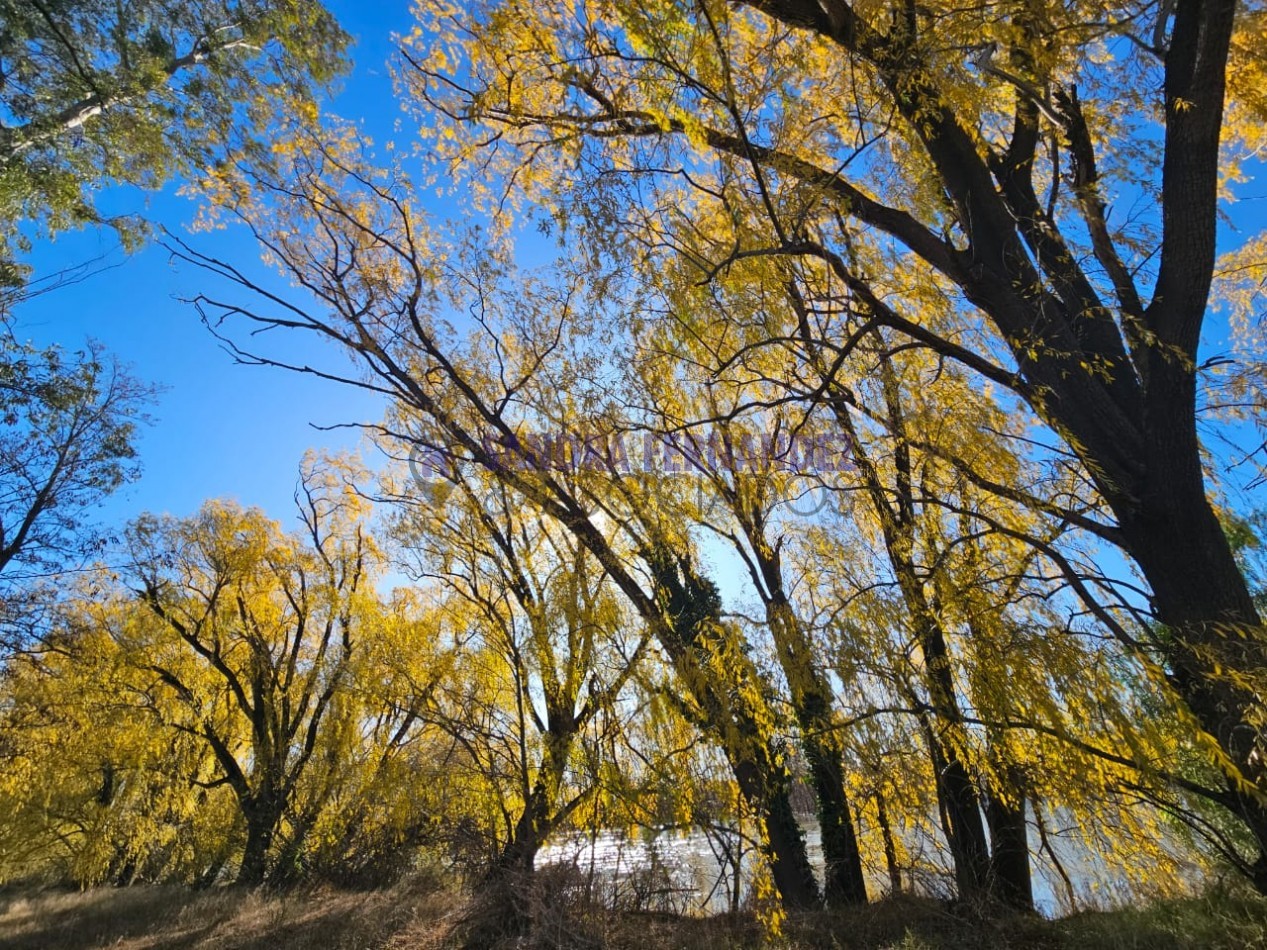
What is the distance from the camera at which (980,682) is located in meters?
3.14

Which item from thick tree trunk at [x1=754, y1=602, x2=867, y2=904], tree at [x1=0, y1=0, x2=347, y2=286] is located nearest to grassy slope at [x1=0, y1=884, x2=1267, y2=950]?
thick tree trunk at [x1=754, y1=602, x2=867, y2=904]

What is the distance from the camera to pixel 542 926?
4953 mm

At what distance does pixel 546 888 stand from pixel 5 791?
14.7 m

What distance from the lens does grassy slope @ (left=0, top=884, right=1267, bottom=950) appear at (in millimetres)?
3162

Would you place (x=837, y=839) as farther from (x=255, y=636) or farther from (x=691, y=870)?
(x=255, y=636)

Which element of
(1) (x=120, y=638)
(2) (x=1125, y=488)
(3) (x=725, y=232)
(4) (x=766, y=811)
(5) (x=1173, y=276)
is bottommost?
(4) (x=766, y=811)

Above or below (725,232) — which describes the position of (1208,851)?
below

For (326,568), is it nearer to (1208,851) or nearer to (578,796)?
(578,796)

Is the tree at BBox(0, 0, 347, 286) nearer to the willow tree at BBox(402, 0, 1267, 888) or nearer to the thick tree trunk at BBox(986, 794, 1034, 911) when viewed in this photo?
the willow tree at BBox(402, 0, 1267, 888)

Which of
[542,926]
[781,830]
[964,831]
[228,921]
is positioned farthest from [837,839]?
[228,921]

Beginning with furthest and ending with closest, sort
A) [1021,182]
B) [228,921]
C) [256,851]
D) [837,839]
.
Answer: [256,851], [228,921], [837,839], [1021,182]

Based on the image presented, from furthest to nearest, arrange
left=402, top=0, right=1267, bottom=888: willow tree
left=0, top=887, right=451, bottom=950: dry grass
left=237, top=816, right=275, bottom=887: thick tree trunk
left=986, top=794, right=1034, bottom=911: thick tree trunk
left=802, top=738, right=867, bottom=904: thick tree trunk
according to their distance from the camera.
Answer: left=237, top=816, right=275, bottom=887: thick tree trunk, left=0, top=887, right=451, bottom=950: dry grass, left=802, top=738, right=867, bottom=904: thick tree trunk, left=986, top=794, right=1034, bottom=911: thick tree trunk, left=402, top=0, right=1267, bottom=888: willow tree

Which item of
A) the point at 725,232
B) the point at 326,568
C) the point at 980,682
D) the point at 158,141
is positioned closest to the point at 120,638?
the point at 326,568

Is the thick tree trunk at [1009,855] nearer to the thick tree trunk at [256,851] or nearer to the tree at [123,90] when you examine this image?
the tree at [123,90]
